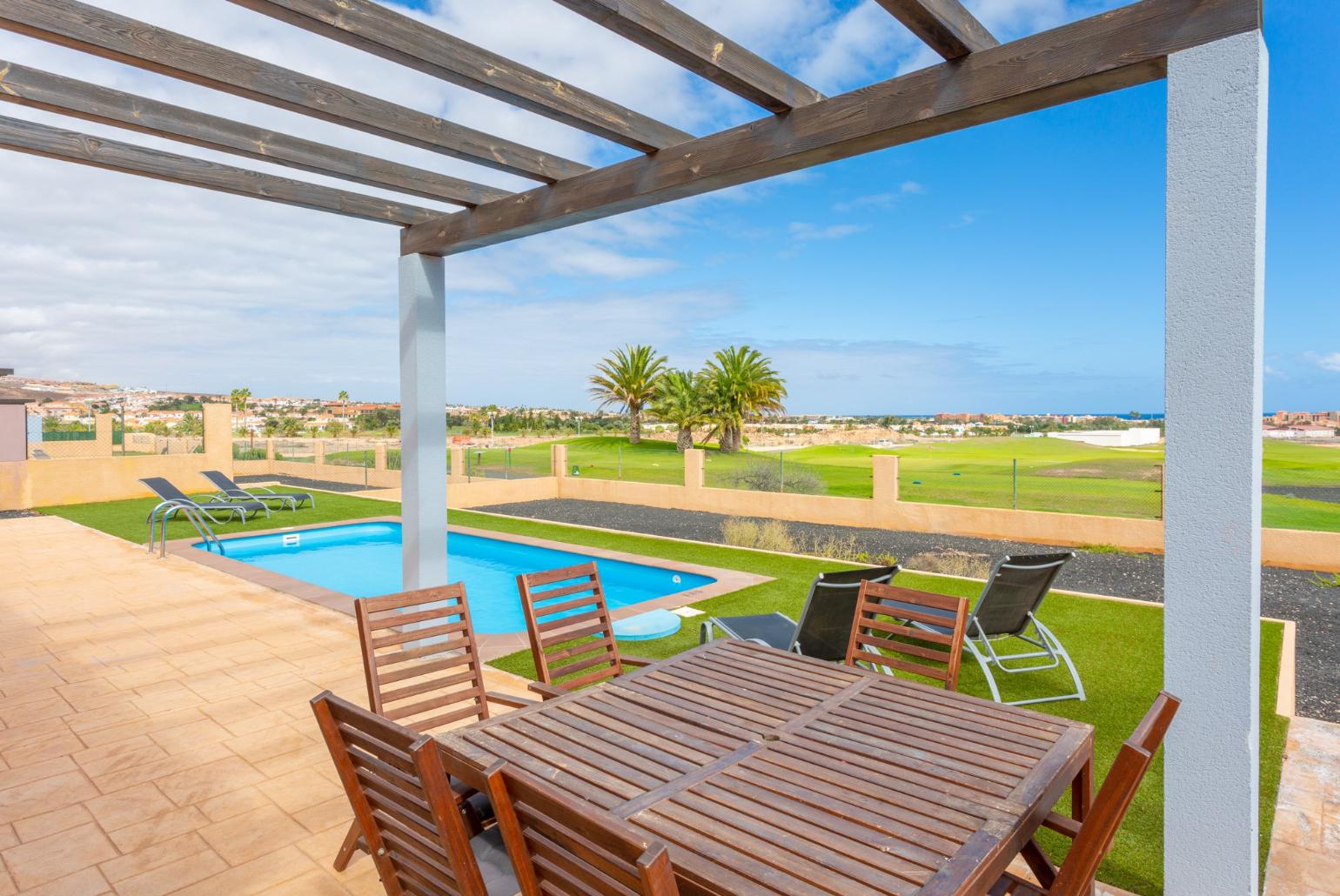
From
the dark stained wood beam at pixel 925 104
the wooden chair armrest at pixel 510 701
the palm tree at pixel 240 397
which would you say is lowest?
the wooden chair armrest at pixel 510 701

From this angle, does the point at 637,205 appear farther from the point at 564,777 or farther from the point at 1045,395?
the point at 1045,395

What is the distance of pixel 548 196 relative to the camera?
13.6ft

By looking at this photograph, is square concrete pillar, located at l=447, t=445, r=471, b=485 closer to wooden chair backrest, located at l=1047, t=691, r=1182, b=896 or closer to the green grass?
the green grass

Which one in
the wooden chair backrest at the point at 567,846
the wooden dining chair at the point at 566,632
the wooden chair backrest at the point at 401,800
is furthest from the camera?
the wooden dining chair at the point at 566,632

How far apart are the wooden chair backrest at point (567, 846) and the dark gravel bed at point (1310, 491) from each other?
2074cm

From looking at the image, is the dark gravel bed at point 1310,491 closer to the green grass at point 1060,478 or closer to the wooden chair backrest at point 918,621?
the green grass at point 1060,478

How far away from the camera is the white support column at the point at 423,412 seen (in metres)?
5.11

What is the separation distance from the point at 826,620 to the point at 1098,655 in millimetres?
2731

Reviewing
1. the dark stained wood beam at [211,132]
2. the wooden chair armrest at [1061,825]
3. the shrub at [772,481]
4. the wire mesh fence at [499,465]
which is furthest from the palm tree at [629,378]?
the wooden chair armrest at [1061,825]

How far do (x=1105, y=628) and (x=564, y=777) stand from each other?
5937 mm

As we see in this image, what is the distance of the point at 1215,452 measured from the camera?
2.25 m

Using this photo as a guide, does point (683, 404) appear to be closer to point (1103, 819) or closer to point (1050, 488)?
point (1050, 488)

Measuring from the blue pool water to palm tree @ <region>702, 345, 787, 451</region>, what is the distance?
64.7ft

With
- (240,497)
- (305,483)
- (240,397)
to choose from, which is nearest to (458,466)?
(240,497)
